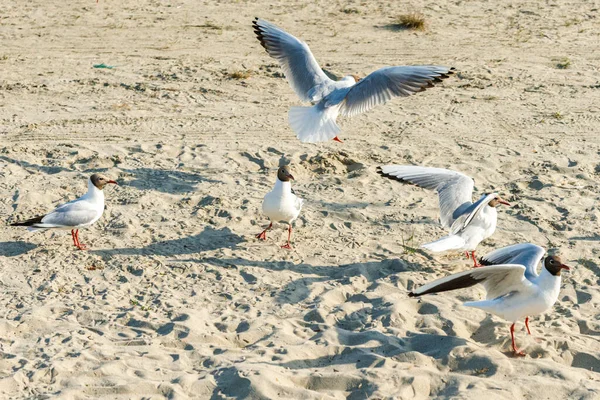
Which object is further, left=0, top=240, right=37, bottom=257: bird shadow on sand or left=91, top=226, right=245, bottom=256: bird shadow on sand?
left=91, top=226, right=245, bottom=256: bird shadow on sand

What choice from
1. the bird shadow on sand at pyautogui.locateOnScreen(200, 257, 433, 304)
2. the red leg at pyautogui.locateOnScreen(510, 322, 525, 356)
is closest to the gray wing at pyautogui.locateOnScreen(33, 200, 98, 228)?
the bird shadow on sand at pyautogui.locateOnScreen(200, 257, 433, 304)

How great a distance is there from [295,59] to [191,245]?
10.3 ft

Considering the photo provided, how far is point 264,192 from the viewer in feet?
26.9

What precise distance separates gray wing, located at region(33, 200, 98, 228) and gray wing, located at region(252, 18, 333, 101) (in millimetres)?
3002

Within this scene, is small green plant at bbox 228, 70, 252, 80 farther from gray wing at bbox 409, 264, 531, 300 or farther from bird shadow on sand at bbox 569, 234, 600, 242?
gray wing at bbox 409, 264, 531, 300

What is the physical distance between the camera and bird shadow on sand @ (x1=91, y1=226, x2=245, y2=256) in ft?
23.0

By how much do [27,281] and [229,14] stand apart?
26.3 feet

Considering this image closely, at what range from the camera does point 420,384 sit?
205 inches

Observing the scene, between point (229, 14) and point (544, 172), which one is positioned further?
point (229, 14)

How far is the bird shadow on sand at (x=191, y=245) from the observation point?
23.0ft

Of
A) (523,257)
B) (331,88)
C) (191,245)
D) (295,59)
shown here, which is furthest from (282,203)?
(295,59)

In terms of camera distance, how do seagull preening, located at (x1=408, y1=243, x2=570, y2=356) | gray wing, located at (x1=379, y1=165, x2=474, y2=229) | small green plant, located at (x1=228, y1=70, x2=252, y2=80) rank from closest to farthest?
seagull preening, located at (x1=408, y1=243, x2=570, y2=356) → gray wing, located at (x1=379, y1=165, x2=474, y2=229) → small green plant, located at (x1=228, y1=70, x2=252, y2=80)

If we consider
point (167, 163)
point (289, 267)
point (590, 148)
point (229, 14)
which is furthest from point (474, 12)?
point (289, 267)

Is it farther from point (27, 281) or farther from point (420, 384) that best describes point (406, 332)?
point (27, 281)
